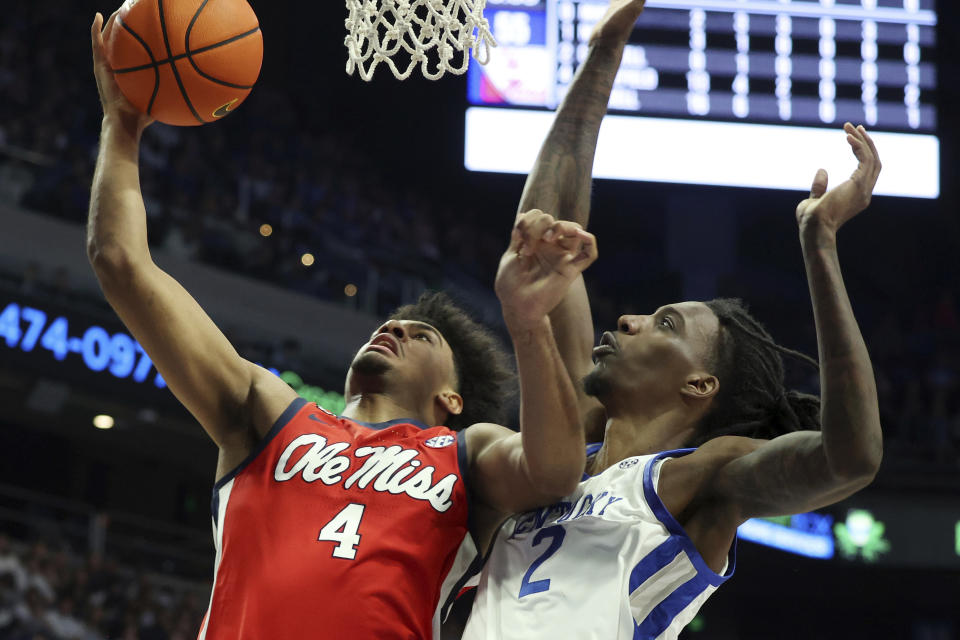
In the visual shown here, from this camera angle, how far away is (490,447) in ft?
9.87

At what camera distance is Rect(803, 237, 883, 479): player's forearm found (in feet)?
8.61

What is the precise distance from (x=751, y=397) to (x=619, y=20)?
118cm

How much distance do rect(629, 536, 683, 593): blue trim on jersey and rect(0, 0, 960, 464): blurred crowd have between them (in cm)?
822

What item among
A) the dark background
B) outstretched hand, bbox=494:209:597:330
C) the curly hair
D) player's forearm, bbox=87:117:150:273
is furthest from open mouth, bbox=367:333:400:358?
the dark background

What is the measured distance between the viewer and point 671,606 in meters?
2.96

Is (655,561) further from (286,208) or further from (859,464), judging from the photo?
(286,208)

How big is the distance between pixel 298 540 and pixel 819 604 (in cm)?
1445

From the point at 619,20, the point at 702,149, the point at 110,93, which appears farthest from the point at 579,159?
the point at 702,149

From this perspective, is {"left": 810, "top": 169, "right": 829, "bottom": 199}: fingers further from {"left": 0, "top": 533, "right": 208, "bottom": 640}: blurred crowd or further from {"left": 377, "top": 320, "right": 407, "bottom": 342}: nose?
{"left": 0, "top": 533, "right": 208, "bottom": 640}: blurred crowd

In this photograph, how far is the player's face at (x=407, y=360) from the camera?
3367mm

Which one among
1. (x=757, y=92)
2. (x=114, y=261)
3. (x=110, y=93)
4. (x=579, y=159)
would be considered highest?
(x=757, y=92)

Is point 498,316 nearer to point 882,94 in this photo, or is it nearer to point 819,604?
point 882,94

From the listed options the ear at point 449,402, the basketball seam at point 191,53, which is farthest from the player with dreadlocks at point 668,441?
the basketball seam at point 191,53

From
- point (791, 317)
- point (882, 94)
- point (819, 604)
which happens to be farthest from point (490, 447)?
point (819, 604)
